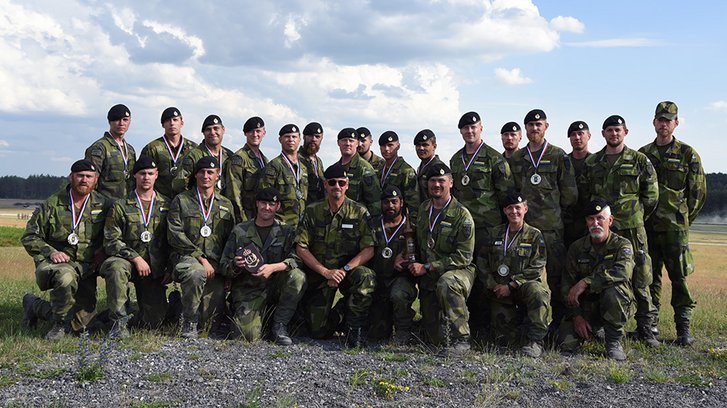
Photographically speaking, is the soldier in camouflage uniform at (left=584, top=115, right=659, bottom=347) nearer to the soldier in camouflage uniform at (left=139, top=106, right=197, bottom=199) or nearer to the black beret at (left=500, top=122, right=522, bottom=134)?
the black beret at (left=500, top=122, right=522, bottom=134)

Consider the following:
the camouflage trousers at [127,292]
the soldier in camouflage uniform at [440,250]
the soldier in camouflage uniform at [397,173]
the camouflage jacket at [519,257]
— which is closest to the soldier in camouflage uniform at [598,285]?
the camouflage jacket at [519,257]

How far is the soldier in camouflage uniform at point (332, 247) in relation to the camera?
8938mm

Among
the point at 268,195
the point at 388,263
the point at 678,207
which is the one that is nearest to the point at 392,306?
the point at 388,263

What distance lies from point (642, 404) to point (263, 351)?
4303 mm

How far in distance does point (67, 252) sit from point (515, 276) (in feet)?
19.8

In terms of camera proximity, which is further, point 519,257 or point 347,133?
point 347,133

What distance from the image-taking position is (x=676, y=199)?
30.9ft

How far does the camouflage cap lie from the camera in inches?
364

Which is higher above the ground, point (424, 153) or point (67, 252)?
point (424, 153)

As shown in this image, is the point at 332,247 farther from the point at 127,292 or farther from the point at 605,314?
the point at 605,314

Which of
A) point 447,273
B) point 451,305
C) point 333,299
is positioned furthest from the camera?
point 333,299

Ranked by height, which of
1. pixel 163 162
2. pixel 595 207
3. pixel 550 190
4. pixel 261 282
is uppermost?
pixel 163 162

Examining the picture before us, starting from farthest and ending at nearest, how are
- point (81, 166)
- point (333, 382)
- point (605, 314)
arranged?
point (81, 166), point (605, 314), point (333, 382)

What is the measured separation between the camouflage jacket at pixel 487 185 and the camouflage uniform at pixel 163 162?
4417 millimetres
